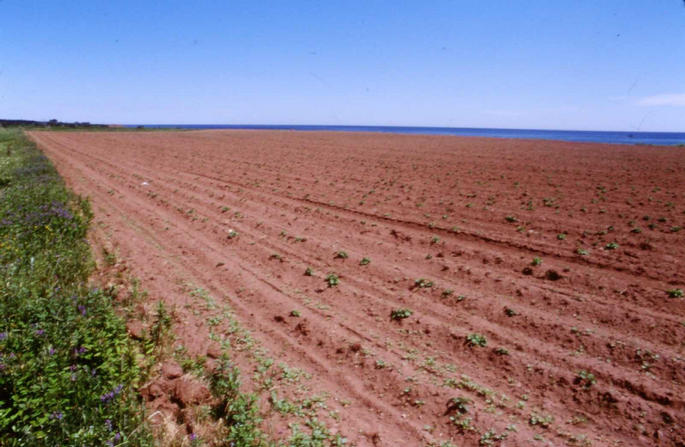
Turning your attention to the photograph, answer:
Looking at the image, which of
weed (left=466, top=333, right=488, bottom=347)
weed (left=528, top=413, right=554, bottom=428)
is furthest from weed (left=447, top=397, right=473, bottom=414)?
weed (left=466, top=333, right=488, bottom=347)

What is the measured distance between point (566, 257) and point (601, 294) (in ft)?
5.25

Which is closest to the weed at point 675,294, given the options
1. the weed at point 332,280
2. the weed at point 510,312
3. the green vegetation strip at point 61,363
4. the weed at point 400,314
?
the weed at point 510,312

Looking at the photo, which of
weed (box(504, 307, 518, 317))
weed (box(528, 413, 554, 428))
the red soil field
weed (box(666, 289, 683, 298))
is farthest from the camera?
weed (box(666, 289, 683, 298))

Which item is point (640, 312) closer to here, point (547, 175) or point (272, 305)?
point (272, 305)

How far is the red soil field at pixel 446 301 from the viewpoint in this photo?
4.04 m

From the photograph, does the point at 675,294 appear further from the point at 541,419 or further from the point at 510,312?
the point at 541,419

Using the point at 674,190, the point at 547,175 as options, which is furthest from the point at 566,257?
the point at 547,175

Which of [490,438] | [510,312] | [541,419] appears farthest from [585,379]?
[490,438]

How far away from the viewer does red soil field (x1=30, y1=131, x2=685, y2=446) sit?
404 cm

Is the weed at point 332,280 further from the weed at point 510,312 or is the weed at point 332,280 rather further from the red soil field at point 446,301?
the weed at point 510,312

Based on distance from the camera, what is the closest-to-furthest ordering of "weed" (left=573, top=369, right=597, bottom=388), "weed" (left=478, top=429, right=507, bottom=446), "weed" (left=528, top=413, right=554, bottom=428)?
1. "weed" (left=478, top=429, right=507, bottom=446)
2. "weed" (left=528, top=413, right=554, bottom=428)
3. "weed" (left=573, top=369, right=597, bottom=388)

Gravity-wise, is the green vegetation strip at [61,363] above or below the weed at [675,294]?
above

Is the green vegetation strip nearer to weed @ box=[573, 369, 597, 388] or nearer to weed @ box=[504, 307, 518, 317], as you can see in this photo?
weed @ box=[573, 369, 597, 388]

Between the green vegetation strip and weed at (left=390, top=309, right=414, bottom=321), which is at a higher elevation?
the green vegetation strip
